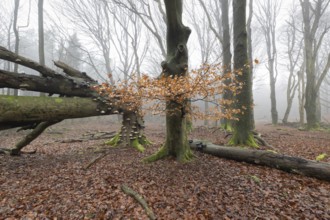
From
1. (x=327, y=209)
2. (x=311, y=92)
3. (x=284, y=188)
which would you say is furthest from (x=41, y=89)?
(x=311, y=92)

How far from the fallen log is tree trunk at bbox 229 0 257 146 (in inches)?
54.8

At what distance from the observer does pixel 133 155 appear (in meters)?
6.71

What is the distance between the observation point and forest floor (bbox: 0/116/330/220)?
11.5 ft

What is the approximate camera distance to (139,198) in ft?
12.7

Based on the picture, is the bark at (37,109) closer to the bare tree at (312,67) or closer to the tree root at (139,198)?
the tree root at (139,198)

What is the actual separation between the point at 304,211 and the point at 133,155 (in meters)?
4.88

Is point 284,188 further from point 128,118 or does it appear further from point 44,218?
point 128,118

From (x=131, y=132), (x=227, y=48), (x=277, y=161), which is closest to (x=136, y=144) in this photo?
(x=131, y=132)

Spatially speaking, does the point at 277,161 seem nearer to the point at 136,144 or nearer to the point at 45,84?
the point at 136,144

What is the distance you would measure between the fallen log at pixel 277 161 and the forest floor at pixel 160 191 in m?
0.16

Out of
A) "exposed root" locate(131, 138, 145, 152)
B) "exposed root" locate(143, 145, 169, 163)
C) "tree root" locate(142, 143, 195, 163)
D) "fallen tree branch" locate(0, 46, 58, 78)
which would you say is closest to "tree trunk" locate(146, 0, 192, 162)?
"tree root" locate(142, 143, 195, 163)

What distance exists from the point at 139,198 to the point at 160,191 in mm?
573

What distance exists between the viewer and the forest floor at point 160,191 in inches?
138

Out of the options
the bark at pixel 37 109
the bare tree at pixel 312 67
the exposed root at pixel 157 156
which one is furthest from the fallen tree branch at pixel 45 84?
the bare tree at pixel 312 67
